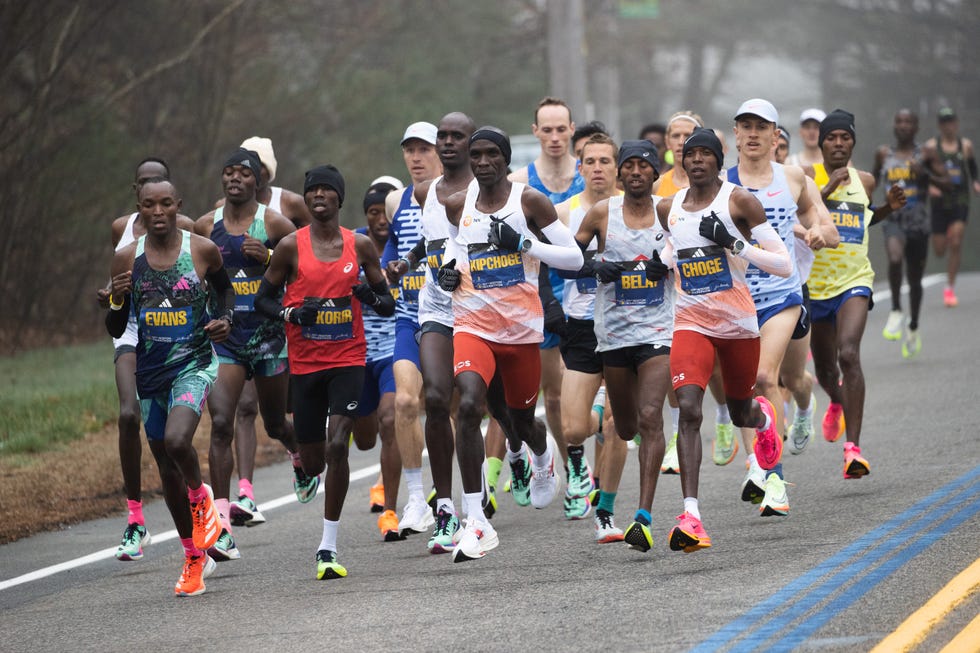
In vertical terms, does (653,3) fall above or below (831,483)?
above

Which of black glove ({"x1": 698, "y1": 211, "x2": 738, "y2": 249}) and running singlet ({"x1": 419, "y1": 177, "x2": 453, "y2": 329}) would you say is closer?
black glove ({"x1": 698, "y1": 211, "x2": 738, "y2": 249})

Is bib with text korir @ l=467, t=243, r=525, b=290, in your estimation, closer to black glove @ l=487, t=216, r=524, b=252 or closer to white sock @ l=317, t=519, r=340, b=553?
black glove @ l=487, t=216, r=524, b=252

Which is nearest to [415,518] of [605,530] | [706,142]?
[605,530]

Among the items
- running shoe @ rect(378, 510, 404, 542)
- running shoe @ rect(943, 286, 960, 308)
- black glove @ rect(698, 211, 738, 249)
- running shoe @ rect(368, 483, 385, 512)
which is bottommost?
running shoe @ rect(943, 286, 960, 308)

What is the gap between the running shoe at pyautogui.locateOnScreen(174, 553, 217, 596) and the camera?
9.12 m

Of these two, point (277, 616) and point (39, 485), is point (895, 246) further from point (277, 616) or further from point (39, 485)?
point (277, 616)

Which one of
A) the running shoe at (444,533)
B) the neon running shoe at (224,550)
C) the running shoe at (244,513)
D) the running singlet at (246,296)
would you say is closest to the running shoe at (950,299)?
the running shoe at (244,513)

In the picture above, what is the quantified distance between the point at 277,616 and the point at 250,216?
3476mm

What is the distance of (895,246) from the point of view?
17.9m

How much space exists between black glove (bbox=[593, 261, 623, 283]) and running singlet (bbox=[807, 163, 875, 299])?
2.62m

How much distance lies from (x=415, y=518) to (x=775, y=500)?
2.13m

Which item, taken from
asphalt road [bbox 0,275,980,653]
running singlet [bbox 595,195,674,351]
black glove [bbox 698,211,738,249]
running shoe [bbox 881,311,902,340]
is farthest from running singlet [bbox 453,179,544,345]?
running shoe [bbox 881,311,902,340]

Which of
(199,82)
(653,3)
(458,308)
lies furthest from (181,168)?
(653,3)

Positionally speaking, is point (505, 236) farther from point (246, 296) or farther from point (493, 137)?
point (246, 296)
